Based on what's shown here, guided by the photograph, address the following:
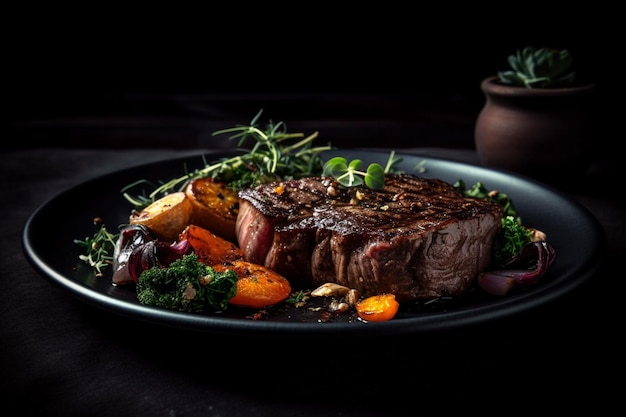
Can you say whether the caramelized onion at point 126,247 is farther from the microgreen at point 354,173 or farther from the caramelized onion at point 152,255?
the microgreen at point 354,173

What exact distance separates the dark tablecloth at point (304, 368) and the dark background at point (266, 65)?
432cm

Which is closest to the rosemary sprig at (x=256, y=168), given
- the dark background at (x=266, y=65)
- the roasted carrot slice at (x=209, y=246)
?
the roasted carrot slice at (x=209, y=246)

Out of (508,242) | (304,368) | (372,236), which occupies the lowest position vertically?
(304,368)

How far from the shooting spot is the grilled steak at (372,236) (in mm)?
2824

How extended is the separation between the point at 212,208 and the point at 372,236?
3.62ft

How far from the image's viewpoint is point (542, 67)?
186 inches

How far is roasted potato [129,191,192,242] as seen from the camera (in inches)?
134

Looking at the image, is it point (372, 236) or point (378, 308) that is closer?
point (378, 308)

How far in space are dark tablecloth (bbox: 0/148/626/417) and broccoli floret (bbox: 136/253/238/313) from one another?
0.45ft

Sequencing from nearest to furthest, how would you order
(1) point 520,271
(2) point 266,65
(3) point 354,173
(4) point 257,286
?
(4) point 257,286, (1) point 520,271, (3) point 354,173, (2) point 266,65

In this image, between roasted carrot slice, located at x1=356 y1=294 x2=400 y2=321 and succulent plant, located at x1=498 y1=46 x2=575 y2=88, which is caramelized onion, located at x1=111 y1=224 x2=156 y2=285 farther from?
succulent plant, located at x1=498 y1=46 x2=575 y2=88

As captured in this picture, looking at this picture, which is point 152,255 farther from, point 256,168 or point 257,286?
point 256,168

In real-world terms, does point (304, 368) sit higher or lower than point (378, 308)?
lower

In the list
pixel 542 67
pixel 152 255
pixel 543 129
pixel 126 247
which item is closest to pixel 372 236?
pixel 152 255
